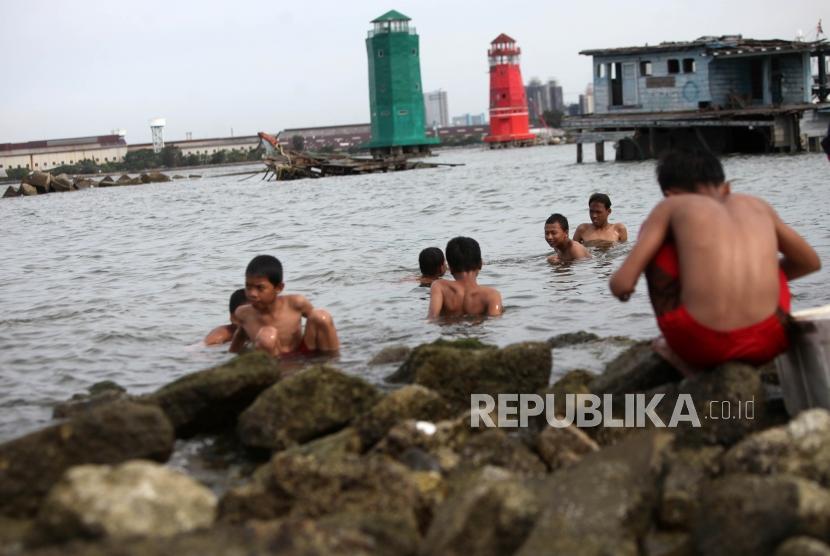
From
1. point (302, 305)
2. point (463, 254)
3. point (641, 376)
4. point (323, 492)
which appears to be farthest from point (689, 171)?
point (463, 254)

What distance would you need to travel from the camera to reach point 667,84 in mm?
37625

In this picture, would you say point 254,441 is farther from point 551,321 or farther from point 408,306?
point 408,306

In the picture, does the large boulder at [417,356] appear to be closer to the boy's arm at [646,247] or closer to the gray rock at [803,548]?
the boy's arm at [646,247]

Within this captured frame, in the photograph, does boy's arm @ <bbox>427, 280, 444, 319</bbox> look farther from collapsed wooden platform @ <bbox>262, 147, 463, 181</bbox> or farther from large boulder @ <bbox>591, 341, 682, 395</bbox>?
collapsed wooden platform @ <bbox>262, 147, 463, 181</bbox>

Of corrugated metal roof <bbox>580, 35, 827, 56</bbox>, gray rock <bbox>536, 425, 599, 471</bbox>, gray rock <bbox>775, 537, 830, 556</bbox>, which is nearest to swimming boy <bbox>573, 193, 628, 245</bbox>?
gray rock <bbox>536, 425, 599, 471</bbox>

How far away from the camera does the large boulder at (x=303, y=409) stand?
4.63 meters

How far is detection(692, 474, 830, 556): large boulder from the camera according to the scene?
310cm

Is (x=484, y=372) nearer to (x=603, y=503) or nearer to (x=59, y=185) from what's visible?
(x=603, y=503)

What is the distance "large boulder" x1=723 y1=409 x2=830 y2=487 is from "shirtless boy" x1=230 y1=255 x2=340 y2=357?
12.1 ft

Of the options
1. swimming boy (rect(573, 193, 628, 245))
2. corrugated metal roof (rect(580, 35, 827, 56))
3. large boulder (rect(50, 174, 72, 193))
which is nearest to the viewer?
swimming boy (rect(573, 193, 628, 245))

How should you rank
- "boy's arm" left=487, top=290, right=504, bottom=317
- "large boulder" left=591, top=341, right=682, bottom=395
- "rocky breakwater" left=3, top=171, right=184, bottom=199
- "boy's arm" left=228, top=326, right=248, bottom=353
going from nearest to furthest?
1. "large boulder" left=591, top=341, right=682, bottom=395
2. "boy's arm" left=228, top=326, right=248, bottom=353
3. "boy's arm" left=487, top=290, right=504, bottom=317
4. "rocky breakwater" left=3, top=171, right=184, bottom=199

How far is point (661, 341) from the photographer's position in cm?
461

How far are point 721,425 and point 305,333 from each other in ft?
11.8

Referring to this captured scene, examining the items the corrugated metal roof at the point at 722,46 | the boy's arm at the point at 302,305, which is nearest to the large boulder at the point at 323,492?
the boy's arm at the point at 302,305
